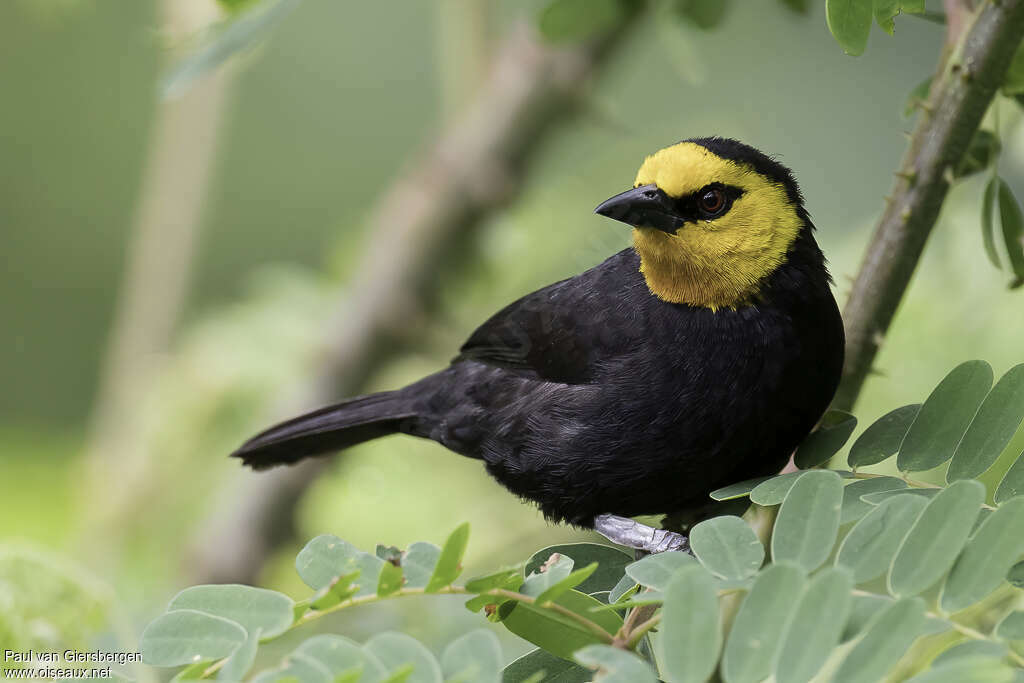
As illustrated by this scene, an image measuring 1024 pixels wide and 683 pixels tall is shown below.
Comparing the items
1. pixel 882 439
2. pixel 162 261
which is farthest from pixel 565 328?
pixel 162 261

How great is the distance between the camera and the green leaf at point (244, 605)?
4.41 feet

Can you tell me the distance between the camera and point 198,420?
12.6 ft

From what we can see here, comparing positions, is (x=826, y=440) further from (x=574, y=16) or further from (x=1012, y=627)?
(x=574, y=16)

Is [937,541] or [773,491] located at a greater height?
[773,491]

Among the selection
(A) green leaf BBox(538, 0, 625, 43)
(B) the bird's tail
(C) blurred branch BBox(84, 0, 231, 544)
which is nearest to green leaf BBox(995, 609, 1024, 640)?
(A) green leaf BBox(538, 0, 625, 43)

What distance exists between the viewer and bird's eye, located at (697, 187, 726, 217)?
6.61ft

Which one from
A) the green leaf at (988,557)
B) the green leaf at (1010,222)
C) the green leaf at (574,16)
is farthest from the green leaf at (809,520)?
the green leaf at (574,16)

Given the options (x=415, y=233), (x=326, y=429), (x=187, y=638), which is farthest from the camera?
(x=415, y=233)

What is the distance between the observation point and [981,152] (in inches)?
75.8

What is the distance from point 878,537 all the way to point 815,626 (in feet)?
0.73

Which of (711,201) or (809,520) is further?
(711,201)

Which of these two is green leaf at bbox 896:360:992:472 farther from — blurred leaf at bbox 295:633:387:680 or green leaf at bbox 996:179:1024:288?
blurred leaf at bbox 295:633:387:680

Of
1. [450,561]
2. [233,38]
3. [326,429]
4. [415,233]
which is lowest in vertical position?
[450,561]

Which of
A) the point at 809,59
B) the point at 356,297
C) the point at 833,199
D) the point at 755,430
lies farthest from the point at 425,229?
the point at 809,59
